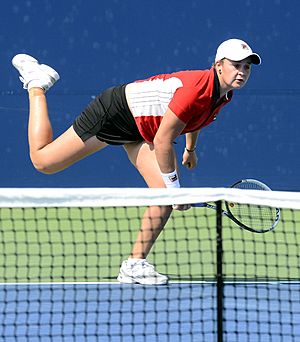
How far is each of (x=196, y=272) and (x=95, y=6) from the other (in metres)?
3.29

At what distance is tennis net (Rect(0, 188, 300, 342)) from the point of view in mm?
3678

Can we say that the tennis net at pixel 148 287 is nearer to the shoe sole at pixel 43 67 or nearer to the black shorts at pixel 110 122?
the black shorts at pixel 110 122

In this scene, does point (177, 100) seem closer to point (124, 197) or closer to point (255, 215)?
point (124, 197)

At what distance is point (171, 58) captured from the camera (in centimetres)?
818

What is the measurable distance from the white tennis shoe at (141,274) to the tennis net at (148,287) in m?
0.03

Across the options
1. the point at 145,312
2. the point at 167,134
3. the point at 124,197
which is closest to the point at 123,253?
the point at 167,134

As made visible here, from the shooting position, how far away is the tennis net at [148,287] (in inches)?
145

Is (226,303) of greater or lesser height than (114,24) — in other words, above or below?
below

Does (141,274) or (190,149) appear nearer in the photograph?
(141,274)

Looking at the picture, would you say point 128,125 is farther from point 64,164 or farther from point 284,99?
point 284,99

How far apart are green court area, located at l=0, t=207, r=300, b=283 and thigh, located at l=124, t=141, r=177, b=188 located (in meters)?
0.25

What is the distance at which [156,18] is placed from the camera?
8203 mm

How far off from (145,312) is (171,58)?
4.11m

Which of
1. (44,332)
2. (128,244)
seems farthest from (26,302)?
(128,244)
